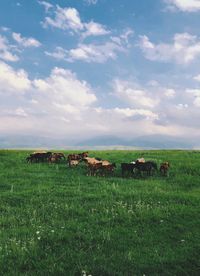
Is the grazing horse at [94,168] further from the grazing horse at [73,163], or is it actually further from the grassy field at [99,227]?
the grazing horse at [73,163]

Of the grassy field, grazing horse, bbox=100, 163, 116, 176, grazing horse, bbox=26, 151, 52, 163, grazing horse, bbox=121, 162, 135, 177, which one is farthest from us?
grazing horse, bbox=26, 151, 52, 163

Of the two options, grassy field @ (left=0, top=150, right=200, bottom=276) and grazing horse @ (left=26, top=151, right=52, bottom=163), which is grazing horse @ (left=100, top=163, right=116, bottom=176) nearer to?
grassy field @ (left=0, top=150, right=200, bottom=276)

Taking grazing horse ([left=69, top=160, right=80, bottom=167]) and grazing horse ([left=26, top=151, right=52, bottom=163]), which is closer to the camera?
grazing horse ([left=69, top=160, right=80, bottom=167])

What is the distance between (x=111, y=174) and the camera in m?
28.4

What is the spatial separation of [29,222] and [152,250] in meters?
5.41

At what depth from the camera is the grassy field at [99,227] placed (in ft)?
38.7

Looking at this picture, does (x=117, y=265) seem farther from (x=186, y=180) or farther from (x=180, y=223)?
(x=186, y=180)

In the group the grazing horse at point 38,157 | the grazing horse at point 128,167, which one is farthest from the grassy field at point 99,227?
the grazing horse at point 38,157

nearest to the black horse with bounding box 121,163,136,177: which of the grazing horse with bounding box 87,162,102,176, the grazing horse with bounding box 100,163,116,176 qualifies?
the grazing horse with bounding box 100,163,116,176

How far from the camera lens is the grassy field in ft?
38.7

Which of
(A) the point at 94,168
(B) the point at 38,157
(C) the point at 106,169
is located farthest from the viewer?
(B) the point at 38,157

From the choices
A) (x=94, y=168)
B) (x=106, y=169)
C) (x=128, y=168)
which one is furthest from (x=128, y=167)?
(x=94, y=168)

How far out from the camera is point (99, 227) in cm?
1510

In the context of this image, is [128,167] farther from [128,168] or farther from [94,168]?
[94,168]
